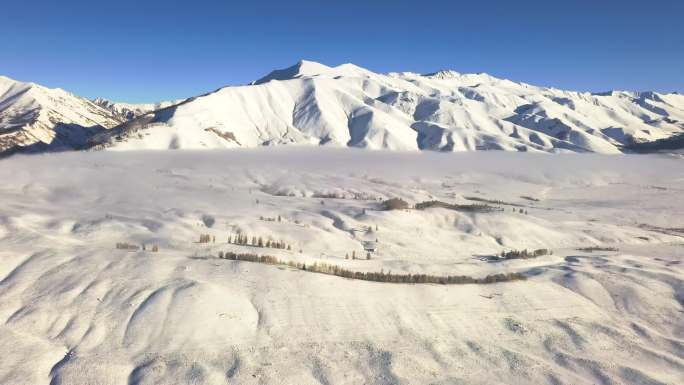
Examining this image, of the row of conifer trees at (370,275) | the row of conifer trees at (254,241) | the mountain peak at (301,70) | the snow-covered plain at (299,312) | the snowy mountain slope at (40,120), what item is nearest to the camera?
the snow-covered plain at (299,312)

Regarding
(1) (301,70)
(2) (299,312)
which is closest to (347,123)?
(1) (301,70)

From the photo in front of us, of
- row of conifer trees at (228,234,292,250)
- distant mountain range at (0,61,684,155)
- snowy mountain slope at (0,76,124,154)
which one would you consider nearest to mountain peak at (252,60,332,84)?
distant mountain range at (0,61,684,155)

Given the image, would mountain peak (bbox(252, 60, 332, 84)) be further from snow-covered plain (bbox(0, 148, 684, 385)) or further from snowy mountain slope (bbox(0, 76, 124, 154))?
snow-covered plain (bbox(0, 148, 684, 385))

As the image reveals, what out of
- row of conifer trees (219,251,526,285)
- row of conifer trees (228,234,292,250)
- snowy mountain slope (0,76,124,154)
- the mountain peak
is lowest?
row of conifer trees (228,234,292,250)

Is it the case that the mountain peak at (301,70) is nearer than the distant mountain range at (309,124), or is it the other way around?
the distant mountain range at (309,124)

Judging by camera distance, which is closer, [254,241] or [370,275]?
[370,275]

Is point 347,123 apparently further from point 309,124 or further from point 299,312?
point 299,312

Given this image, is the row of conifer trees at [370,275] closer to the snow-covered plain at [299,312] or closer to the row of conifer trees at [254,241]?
the snow-covered plain at [299,312]

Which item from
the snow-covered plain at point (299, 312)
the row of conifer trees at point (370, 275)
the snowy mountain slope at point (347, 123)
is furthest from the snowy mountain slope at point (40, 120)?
the row of conifer trees at point (370, 275)
